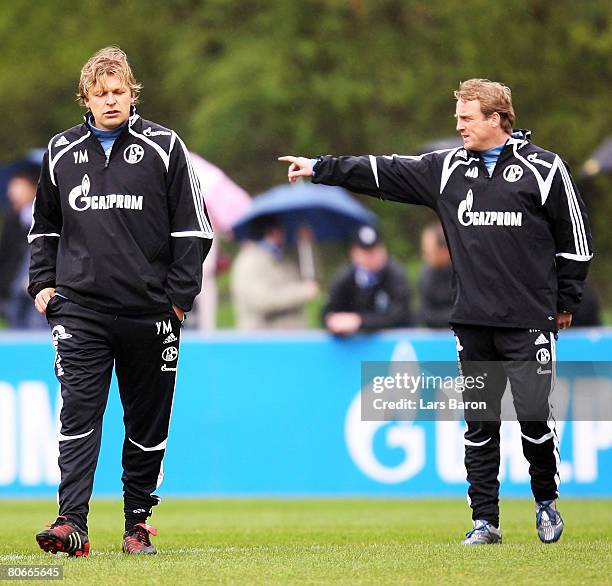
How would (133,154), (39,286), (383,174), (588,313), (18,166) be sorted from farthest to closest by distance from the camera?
(18,166) < (588,313) < (383,174) < (39,286) < (133,154)

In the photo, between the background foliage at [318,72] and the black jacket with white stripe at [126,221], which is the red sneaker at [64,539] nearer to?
the black jacket with white stripe at [126,221]

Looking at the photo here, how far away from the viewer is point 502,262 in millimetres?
7492

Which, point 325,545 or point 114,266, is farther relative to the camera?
point 325,545

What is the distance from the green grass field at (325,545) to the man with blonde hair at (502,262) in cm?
50

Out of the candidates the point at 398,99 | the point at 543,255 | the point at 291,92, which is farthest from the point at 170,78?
the point at 543,255

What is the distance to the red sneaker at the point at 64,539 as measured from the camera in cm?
662

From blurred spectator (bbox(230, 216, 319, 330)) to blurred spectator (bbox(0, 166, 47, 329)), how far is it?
1.96m

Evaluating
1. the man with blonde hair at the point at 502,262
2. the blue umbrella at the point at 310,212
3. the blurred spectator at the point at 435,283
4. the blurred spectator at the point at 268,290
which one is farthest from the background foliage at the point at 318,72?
the man with blonde hair at the point at 502,262

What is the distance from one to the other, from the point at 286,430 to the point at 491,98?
16.1 feet

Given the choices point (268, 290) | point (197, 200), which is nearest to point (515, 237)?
point (197, 200)

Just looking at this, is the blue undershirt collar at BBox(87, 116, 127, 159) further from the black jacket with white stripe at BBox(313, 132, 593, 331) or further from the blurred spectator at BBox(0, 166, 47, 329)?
the blurred spectator at BBox(0, 166, 47, 329)

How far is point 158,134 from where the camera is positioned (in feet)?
23.3

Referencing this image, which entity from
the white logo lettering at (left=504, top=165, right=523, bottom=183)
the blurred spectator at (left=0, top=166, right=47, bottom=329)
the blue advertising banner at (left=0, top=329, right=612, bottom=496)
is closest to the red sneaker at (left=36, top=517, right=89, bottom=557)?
the white logo lettering at (left=504, top=165, right=523, bottom=183)

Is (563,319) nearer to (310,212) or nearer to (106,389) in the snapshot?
(106,389)
